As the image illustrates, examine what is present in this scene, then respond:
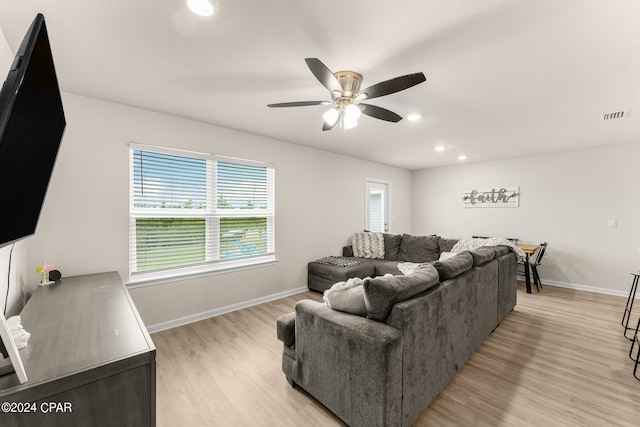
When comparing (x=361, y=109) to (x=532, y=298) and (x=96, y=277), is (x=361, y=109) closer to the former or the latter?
(x=96, y=277)

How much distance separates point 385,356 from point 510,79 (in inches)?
97.2

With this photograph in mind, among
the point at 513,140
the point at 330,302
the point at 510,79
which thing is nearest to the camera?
the point at 330,302

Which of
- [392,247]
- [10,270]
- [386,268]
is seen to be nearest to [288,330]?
[10,270]

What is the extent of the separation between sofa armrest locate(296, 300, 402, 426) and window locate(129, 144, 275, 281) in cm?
208

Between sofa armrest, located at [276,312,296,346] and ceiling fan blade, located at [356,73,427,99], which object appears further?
sofa armrest, located at [276,312,296,346]

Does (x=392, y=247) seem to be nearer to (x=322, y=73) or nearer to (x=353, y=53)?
(x=353, y=53)

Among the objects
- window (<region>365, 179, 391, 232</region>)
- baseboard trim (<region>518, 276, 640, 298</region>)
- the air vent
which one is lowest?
baseboard trim (<region>518, 276, 640, 298</region>)

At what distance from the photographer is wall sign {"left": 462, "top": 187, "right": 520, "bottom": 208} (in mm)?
5414

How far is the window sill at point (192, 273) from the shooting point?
2.90 meters

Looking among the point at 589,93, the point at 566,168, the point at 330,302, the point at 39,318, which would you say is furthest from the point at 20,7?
the point at 566,168

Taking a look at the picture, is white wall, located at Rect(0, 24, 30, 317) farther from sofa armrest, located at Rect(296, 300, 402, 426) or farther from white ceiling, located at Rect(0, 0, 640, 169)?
sofa armrest, located at Rect(296, 300, 402, 426)

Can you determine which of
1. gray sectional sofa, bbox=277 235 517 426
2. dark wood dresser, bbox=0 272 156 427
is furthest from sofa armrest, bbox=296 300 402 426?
A: dark wood dresser, bbox=0 272 156 427

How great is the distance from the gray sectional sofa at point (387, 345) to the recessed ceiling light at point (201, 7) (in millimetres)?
1828

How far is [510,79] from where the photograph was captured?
88.3 inches
